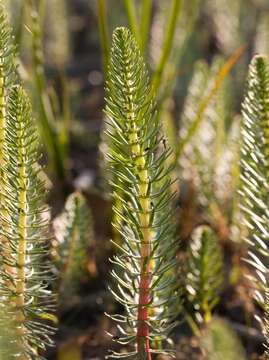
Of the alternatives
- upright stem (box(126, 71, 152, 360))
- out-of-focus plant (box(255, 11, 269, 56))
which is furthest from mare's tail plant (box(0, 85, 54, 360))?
out-of-focus plant (box(255, 11, 269, 56))

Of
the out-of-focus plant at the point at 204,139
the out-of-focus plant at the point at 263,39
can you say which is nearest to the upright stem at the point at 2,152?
the out-of-focus plant at the point at 204,139

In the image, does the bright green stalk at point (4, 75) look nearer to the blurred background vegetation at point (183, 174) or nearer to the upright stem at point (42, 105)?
the blurred background vegetation at point (183, 174)

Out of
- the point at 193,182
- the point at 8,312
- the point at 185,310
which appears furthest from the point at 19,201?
the point at 193,182

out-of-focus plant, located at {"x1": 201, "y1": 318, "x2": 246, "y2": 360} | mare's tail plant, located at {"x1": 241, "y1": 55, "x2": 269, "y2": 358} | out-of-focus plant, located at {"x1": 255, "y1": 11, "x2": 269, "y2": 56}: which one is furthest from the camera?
out-of-focus plant, located at {"x1": 255, "y1": 11, "x2": 269, "y2": 56}

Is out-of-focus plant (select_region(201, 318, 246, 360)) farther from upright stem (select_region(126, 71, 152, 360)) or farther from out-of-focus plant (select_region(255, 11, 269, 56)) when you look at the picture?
out-of-focus plant (select_region(255, 11, 269, 56))

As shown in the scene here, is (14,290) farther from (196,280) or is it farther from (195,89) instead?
(195,89)

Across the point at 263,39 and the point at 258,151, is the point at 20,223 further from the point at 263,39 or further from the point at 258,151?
the point at 263,39
